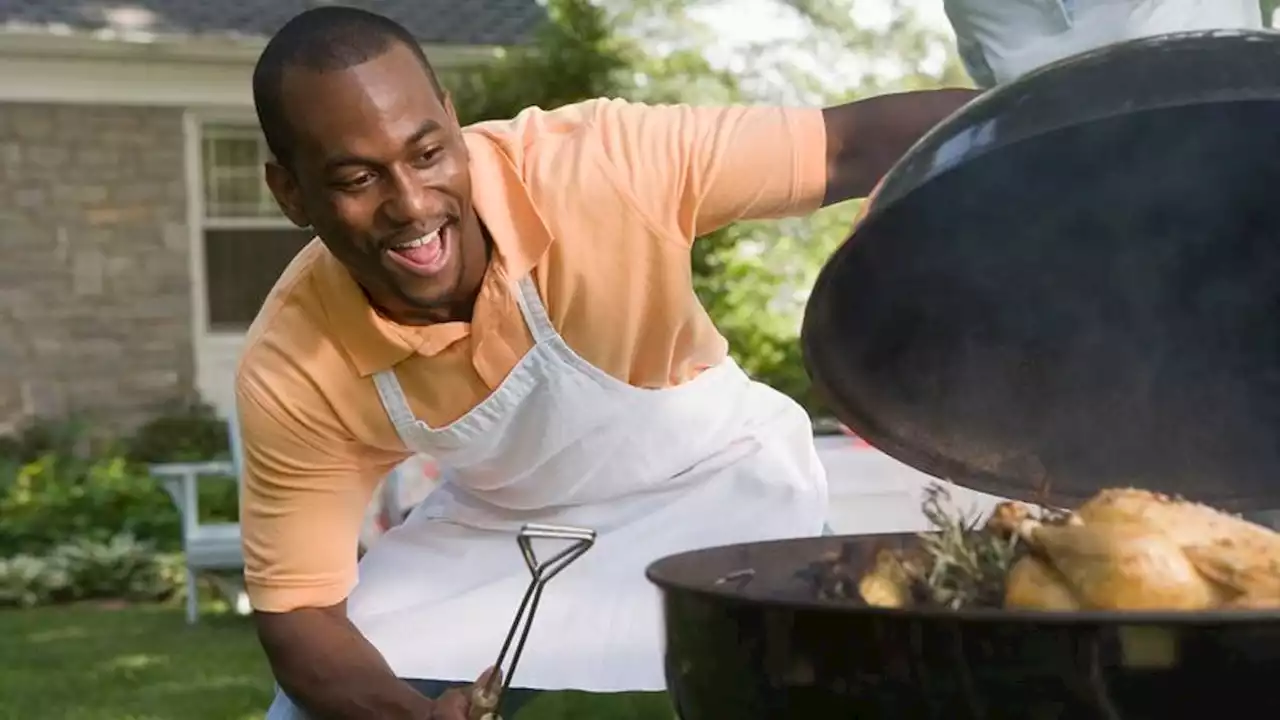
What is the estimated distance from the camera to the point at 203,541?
5.41 m

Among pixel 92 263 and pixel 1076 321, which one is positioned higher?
pixel 1076 321

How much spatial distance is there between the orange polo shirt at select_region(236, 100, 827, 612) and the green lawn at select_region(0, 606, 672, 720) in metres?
1.85

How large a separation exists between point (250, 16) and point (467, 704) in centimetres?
747

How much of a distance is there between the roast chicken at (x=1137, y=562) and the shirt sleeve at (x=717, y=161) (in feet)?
2.11

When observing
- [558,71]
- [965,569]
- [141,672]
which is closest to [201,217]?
[558,71]

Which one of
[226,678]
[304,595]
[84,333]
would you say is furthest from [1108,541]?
[84,333]

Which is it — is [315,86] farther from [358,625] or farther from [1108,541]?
[1108,541]

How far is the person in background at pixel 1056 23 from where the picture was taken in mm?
1924

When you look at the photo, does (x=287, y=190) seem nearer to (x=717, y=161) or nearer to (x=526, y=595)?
(x=717, y=161)

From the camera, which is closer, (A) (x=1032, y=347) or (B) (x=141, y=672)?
(A) (x=1032, y=347)

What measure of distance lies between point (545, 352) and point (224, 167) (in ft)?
22.5

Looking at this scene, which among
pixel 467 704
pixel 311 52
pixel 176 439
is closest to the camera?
pixel 467 704

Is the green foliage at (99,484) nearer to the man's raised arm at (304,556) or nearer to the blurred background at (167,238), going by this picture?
the blurred background at (167,238)

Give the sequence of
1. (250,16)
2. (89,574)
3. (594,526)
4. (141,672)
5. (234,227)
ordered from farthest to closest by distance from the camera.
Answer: (250,16), (234,227), (89,574), (141,672), (594,526)
